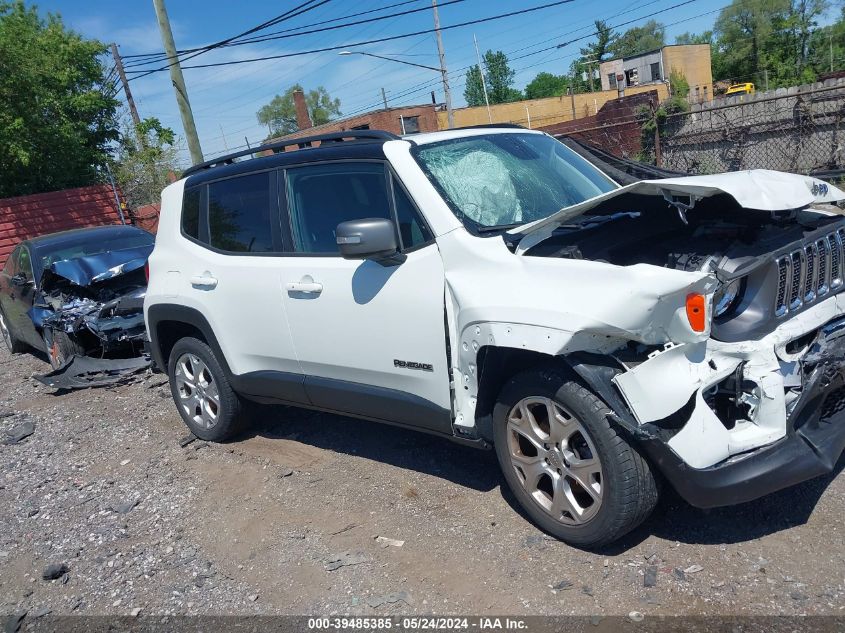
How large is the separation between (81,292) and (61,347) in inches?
27.7

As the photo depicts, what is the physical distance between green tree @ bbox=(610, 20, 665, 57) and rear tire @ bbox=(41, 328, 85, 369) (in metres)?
92.6

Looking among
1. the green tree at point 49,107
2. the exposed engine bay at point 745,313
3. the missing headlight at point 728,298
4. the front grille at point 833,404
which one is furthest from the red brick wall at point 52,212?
the front grille at point 833,404

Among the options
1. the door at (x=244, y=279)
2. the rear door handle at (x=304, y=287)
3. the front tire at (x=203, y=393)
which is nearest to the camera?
the rear door handle at (x=304, y=287)

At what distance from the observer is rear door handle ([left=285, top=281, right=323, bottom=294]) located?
156 inches

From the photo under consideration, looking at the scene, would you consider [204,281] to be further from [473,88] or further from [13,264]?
[473,88]

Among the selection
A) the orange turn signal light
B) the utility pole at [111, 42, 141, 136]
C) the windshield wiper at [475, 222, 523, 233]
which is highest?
the utility pole at [111, 42, 141, 136]

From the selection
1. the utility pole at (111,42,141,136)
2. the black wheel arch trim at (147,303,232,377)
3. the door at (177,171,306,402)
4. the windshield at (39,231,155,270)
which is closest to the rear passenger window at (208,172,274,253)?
the door at (177,171,306,402)

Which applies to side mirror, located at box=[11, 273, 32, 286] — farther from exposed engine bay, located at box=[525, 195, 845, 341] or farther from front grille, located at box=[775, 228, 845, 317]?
front grille, located at box=[775, 228, 845, 317]

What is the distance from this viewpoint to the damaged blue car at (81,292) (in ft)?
24.9

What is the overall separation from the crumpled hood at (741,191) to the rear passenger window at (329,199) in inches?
35.6

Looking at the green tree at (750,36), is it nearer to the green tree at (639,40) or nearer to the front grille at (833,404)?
the green tree at (639,40)

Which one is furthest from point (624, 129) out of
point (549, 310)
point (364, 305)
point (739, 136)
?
point (549, 310)

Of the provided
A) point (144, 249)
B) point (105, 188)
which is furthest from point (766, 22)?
point (144, 249)

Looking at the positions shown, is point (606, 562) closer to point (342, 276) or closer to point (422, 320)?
point (422, 320)
